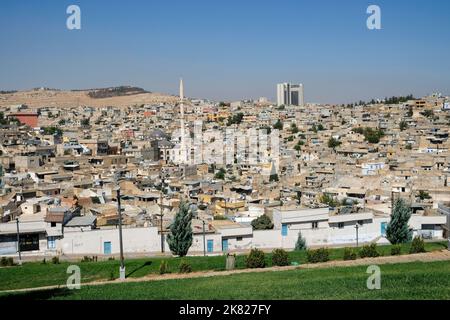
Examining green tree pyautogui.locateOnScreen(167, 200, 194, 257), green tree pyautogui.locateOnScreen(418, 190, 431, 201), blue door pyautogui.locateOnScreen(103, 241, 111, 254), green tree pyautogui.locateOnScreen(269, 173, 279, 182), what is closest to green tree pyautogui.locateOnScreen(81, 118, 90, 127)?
green tree pyautogui.locateOnScreen(269, 173, 279, 182)

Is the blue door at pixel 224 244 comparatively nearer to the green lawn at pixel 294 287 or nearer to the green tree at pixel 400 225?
the green tree at pixel 400 225

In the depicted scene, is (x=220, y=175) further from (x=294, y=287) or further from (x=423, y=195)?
(x=294, y=287)

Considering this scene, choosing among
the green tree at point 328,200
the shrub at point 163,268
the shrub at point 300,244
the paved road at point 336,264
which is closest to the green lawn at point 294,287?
the paved road at point 336,264

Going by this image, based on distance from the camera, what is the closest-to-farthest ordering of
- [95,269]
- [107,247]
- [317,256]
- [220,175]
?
[317,256] → [95,269] → [107,247] → [220,175]

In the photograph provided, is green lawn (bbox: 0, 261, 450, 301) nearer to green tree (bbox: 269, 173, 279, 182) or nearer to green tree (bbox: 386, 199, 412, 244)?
green tree (bbox: 386, 199, 412, 244)

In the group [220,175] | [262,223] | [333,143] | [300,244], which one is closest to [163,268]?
[300,244]

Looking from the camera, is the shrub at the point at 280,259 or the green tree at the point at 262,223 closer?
the shrub at the point at 280,259
